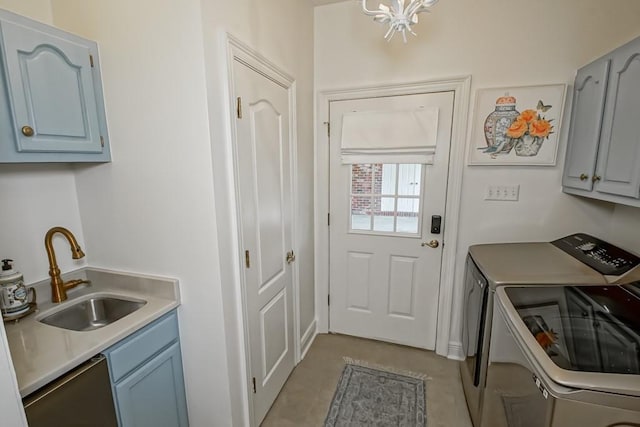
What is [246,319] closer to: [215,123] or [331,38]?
[215,123]

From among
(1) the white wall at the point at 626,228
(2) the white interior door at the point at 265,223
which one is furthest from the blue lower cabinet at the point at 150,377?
(1) the white wall at the point at 626,228

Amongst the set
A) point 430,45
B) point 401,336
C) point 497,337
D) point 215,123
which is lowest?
point 401,336

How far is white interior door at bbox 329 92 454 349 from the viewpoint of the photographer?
7.14 ft

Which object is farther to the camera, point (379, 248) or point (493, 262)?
point (379, 248)

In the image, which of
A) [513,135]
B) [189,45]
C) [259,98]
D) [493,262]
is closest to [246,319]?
[259,98]

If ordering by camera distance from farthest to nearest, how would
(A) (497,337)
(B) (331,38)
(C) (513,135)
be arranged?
(B) (331,38), (C) (513,135), (A) (497,337)

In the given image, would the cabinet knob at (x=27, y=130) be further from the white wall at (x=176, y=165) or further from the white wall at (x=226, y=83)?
the white wall at (x=226, y=83)

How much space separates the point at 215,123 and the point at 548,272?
5.82 ft

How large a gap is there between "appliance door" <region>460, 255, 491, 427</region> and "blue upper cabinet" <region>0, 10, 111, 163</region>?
6.63 ft

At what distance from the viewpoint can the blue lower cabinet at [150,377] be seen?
1.18 meters

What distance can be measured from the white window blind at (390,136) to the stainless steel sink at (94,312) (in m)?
1.69

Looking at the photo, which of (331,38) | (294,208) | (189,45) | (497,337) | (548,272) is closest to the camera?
(189,45)

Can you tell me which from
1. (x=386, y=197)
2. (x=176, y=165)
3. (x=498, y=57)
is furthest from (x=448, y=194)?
(x=176, y=165)

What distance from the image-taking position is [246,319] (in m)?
1.54
